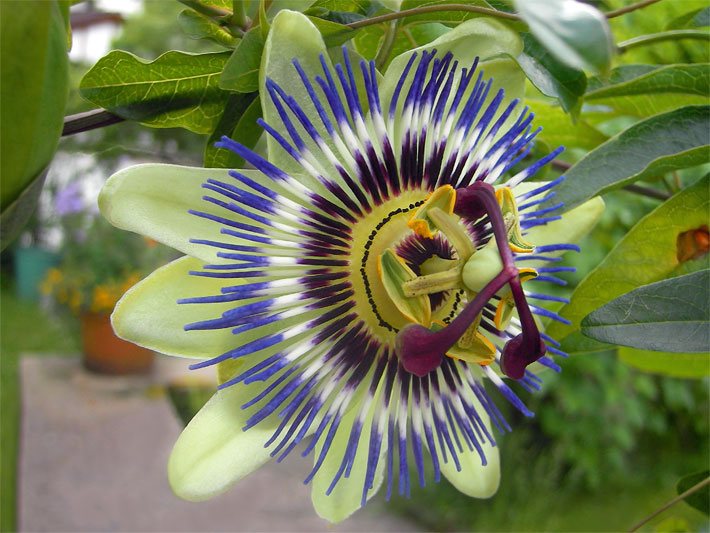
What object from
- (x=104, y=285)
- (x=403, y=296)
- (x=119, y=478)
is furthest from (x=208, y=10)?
(x=104, y=285)

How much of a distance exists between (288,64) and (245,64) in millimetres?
27

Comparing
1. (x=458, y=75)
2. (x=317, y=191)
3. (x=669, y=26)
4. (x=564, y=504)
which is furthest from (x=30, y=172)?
(x=564, y=504)

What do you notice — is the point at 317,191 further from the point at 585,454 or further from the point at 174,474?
the point at 585,454

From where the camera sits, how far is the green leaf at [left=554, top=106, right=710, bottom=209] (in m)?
0.58

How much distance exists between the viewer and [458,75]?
0.51 m

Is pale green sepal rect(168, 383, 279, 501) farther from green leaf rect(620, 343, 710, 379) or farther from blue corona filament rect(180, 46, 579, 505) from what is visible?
green leaf rect(620, 343, 710, 379)

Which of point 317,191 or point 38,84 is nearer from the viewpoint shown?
point 38,84

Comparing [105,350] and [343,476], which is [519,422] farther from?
[343,476]

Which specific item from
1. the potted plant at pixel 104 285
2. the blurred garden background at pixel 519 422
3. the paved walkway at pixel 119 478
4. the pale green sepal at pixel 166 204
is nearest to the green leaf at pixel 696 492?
the pale green sepal at pixel 166 204

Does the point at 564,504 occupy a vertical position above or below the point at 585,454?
below

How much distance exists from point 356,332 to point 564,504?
3497 mm

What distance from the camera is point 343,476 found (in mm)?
542

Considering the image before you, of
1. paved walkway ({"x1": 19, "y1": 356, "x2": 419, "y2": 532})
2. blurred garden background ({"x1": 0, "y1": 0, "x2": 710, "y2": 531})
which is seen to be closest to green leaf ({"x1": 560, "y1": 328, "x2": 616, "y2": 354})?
blurred garden background ({"x1": 0, "y1": 0, "x2": 710, "y2": 531})

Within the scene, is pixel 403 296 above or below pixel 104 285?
above
